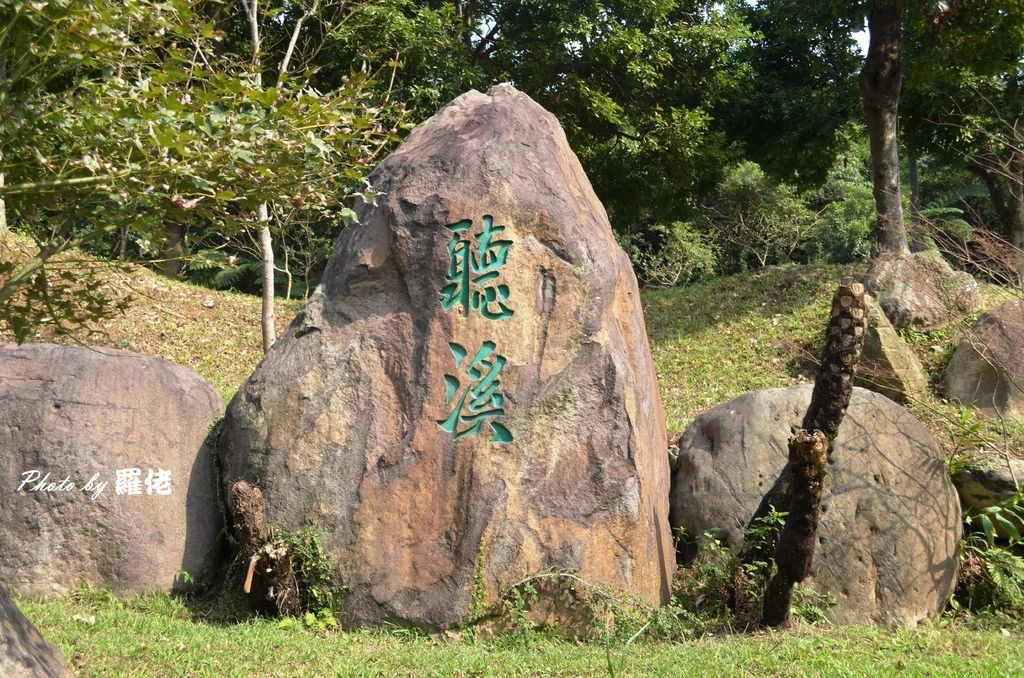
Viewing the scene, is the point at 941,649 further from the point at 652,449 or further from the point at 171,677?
the point at 171,677

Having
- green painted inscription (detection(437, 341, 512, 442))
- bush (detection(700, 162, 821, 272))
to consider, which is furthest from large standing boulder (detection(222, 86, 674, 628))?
bush (detection(700, 162, 821, 272))

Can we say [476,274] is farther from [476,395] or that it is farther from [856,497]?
[856,497]

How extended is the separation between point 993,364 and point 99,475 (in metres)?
8.15

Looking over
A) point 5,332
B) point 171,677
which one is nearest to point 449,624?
point 171,677

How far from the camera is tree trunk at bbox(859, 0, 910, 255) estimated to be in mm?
13203

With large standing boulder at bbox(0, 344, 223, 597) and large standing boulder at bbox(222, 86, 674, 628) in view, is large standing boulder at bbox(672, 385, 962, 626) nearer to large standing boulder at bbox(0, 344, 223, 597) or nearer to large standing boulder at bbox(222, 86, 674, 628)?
large standing boulder at bbox(222, 86, 674, 628)

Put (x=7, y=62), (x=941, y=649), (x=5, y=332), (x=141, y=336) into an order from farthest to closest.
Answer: (x=141, y=336) → (x=5, y=332) → (x=941, y=649) → (x=7, y=62)

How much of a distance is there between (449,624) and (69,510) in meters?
2.82

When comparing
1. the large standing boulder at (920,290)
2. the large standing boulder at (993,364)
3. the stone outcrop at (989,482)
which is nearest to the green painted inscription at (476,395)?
the stone outcrop at (989,482)

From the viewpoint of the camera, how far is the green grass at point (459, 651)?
5.44 metres

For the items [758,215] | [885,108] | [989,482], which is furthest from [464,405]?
[758,215]

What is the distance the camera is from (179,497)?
715cm

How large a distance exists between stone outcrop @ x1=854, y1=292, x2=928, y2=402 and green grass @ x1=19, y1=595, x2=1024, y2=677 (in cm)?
446

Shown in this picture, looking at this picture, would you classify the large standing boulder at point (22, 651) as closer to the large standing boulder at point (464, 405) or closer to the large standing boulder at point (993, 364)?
the large standing boulder at point (464, 405)
